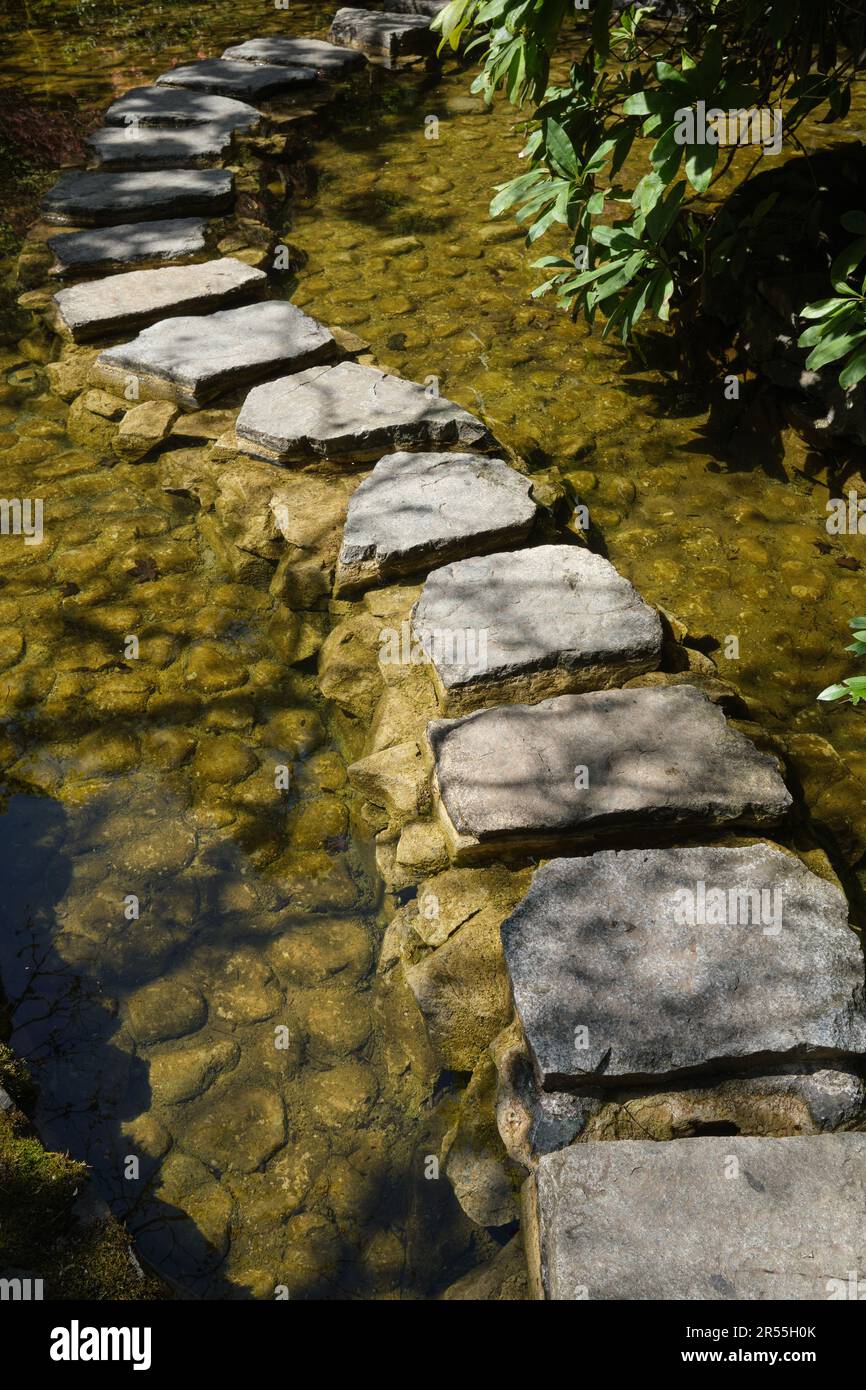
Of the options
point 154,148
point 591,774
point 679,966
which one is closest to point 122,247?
point 154,148

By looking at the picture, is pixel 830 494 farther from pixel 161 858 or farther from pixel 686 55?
pixel 161 858

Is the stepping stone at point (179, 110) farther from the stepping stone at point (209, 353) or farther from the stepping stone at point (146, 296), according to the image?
the stepping stone at point (209, 353)

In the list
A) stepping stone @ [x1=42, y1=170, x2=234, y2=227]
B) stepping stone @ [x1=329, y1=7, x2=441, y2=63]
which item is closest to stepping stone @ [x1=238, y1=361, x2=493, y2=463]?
stepping stone @ [x1=42, y1=170, x2=234, y2=227]

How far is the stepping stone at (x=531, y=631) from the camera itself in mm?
Answer: 2730

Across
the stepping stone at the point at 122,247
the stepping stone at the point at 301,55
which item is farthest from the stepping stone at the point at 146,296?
the stepping stone at the point at 301,55

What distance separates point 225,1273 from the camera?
2.02 meters

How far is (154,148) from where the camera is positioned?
5.44m

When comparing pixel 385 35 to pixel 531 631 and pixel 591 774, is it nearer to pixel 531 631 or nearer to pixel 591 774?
pixel 531 631

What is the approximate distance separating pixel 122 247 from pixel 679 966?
13.2 feet

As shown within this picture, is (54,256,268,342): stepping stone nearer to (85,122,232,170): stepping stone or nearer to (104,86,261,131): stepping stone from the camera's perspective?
(85,122,232,170): stepping stone

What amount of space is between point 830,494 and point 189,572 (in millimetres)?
2245

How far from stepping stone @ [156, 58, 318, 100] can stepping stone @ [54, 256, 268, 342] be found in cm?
237

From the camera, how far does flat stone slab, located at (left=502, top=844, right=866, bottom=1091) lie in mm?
1982

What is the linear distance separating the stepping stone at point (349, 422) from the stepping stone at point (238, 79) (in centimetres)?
344
